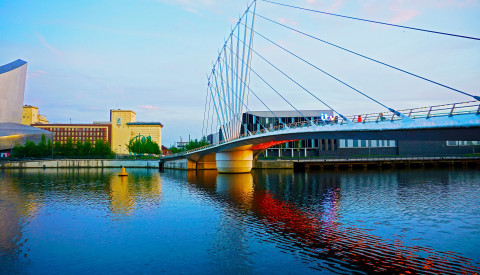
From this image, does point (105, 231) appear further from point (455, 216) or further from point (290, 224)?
point (455, 216)

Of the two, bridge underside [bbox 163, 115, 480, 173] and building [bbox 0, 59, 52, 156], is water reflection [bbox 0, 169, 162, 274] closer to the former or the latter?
bridge underside [bbox 163, 115, 480, 173]

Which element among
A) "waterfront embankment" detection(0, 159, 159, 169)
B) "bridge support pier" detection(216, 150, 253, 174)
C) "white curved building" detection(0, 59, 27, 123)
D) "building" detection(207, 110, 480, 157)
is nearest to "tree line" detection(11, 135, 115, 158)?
"waterfront embankment" detection(0, 159, 159, 169)

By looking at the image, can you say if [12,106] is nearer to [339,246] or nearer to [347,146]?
[347,146]

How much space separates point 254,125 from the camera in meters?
102

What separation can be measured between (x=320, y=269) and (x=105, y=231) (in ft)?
35.4

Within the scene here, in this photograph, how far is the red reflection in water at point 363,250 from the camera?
11758 mm

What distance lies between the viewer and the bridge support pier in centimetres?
6228

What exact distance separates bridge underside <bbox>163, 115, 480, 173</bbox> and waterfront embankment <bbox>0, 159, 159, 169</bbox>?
6018mm

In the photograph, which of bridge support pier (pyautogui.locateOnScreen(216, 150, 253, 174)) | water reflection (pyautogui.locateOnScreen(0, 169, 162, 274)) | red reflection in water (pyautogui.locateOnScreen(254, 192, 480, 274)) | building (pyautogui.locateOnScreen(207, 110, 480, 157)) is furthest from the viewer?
building (pyautogui.locateOnScreen(207, 110, 480, 157))

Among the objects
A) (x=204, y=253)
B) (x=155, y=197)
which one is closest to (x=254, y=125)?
(x=155, y=197)

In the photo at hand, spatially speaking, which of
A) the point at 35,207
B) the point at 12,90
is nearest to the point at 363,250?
the point at 35,207

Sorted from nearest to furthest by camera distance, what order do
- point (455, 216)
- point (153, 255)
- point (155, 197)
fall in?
point (153, 255) → point (455, 216) → point (155, 197)

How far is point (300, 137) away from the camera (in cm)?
4175

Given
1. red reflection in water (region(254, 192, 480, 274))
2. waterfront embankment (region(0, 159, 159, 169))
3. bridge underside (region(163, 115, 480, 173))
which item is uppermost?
bridge underside (region(163, 115, 480, 173))
